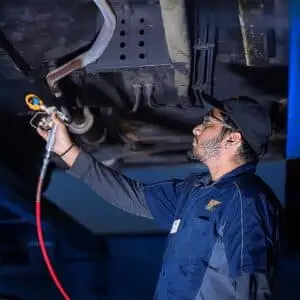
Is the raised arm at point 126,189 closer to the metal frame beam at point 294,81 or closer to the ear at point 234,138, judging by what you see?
the ear at point 234,138

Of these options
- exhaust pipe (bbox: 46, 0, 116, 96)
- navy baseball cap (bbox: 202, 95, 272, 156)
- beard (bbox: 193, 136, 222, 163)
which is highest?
exhaust pipe (bbox: 46, 0, 116, 96)

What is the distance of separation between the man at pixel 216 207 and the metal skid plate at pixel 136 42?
0.23m

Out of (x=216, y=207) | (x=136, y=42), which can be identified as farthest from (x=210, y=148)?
(x=136, y=42)

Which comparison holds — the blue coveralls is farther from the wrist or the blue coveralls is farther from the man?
the wrist

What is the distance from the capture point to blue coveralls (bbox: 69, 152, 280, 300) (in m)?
1.17

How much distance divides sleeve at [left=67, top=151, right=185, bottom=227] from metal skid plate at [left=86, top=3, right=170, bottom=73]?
0.26m

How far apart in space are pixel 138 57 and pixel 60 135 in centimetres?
31

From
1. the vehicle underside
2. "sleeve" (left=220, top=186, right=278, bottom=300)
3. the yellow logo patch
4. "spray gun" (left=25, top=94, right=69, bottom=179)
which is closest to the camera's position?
"sleeve" (left=220, top=186, right=278, bottom=300)

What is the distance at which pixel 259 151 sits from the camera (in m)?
1.38

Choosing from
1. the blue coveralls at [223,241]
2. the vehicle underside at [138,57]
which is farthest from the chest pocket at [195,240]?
the vehicle underside at [138,57]

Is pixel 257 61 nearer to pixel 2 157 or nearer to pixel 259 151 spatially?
pixel 259 151

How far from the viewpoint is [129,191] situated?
1499 millimetres

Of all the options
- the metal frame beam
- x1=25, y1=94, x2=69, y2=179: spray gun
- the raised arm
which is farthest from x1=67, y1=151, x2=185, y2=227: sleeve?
the metal frame beam

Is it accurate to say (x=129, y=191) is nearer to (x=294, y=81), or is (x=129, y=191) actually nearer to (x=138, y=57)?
(x=138, y=57)
